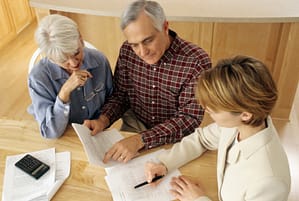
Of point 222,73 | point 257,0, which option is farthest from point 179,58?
point 257,0

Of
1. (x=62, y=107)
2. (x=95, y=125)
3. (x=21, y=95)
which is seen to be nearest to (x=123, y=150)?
(x=95, y=125)

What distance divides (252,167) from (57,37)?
85 centimetres

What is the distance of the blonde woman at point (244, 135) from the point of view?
905mm

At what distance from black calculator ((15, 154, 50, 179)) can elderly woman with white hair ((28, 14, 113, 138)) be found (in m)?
0.14

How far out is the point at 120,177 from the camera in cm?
117

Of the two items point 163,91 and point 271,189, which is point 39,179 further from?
point 271,189

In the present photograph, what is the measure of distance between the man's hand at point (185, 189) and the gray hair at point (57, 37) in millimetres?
648

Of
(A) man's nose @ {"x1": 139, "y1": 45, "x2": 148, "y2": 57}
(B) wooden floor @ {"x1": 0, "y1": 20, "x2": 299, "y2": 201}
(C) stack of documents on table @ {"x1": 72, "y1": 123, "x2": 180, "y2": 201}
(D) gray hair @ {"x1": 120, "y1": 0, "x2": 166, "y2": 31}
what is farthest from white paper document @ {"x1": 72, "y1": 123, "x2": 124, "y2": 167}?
(B) wooden floor @ {"x1": 0, "y1": 20, "x2": 299, "y2": 201}

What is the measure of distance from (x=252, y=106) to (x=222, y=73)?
122 millimetres

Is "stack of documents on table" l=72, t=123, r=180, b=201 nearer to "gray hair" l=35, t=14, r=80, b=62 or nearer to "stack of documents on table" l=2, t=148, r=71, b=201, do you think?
"stack of documents on table" l=2, t=148, r=71, b=201

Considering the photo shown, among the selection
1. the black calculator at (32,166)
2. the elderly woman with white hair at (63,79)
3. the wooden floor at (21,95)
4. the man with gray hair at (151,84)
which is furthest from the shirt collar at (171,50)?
the wooden floor at (21,95)

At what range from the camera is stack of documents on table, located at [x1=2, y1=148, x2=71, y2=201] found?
1.12 meters

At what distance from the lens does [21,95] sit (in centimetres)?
297

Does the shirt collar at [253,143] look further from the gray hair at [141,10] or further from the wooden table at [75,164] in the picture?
the gray hair at [141,10]
